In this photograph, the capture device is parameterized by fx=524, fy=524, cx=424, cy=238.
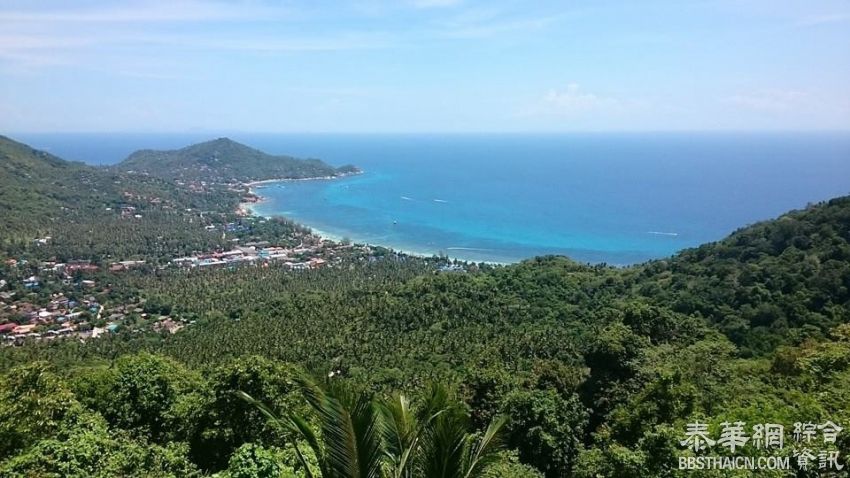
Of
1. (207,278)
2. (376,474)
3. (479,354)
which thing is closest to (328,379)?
(376,474)

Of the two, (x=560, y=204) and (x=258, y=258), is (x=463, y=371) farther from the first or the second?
(x=560, y=204)

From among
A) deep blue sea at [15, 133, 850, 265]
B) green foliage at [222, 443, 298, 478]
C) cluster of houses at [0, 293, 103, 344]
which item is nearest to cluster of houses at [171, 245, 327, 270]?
deep blue sea at [15, 133, 850, 265]

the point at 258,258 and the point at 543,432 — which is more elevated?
the point at 543,432

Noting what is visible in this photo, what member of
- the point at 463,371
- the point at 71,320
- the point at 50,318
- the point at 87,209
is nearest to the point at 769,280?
the point at 463,371

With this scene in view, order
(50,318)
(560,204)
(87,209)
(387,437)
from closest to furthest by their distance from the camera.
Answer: (387,437) < (50,318) < (87,209) < (560,204)

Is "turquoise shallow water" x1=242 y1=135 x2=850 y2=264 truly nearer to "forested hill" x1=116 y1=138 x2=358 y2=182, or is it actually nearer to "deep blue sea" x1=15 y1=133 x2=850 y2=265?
"deep blue sea" x1=15 y1=133 x2=850 y2=265
